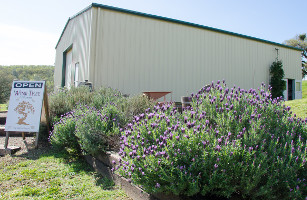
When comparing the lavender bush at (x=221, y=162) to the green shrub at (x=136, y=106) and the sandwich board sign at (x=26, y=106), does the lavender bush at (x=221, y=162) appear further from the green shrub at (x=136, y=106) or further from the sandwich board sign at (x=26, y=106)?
the sandwich board sign at (x=26, y=106)

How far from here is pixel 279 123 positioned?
2486 mm

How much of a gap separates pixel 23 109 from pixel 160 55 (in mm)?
5983

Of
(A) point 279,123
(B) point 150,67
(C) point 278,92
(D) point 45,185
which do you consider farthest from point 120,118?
(C) point 278,92

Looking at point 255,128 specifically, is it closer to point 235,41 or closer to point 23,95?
point 23,95

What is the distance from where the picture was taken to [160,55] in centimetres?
984

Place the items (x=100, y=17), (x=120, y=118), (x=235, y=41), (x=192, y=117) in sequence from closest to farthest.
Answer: (x=192, y=117) → (x=120, y=118) → (x=100, y=17) → (x=235, y=41)

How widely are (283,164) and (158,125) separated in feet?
3.82

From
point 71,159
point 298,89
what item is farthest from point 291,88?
point 71,159

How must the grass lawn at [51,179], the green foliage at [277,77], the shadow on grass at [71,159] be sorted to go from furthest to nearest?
the green foliage at [277,77]
the shadow on grass at [71,159]
the grass lawn at [51,179]

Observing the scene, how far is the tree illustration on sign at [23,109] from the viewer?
504 cm

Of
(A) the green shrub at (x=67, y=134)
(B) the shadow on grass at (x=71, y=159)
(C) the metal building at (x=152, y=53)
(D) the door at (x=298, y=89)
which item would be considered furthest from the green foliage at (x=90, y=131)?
(D) the door at (x=298, y=89)

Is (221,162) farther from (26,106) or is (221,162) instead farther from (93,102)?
(26,106)

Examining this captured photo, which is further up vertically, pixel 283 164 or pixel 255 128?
pixel 255 128

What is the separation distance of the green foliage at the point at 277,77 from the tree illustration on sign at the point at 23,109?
41.9 ft
